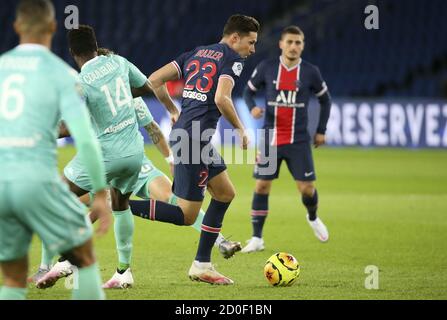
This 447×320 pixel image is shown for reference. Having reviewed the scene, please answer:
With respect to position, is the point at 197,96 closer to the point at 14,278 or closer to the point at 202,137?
the point at 202,137

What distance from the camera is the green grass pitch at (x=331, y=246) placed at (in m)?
6.95

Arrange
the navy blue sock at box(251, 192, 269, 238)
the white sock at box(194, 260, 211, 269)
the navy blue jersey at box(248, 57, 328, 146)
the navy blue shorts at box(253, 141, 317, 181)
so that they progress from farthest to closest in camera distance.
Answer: the navy blue jersey at box(248, 57, 328, 146) → the navy blue shorts at box(253, 141, 317, 181) → the navy blue sock at box(251, 192, 269, 238) → the white sock at box(194, 260, 211, 269)

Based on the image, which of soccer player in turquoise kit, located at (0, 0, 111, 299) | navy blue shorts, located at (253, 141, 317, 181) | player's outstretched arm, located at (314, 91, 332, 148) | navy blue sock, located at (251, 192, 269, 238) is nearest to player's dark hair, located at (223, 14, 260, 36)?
navy blue shorts, located at (253, 141, 317, 181)

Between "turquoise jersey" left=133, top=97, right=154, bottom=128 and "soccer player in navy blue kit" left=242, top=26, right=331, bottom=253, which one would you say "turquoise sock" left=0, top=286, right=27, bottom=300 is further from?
"soccer player in navy blue kit" left=242, top=26, right=331, bottom=253

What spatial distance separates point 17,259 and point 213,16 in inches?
858

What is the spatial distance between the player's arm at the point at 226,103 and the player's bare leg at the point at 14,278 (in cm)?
256

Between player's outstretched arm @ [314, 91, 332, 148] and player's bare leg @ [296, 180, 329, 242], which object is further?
player's outstretched arm @ [314, 91, 332, 148]

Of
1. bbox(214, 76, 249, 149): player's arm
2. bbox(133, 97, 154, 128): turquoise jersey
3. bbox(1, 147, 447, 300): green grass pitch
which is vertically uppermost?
bbox(214, 76, 249, 149): player's arm

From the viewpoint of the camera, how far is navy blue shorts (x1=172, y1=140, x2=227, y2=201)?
24.1ft

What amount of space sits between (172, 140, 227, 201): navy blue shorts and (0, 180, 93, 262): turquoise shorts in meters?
2.56

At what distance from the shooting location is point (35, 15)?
472cm

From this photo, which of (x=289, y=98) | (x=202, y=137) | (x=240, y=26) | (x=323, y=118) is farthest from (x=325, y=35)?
(x=202, y=137)
